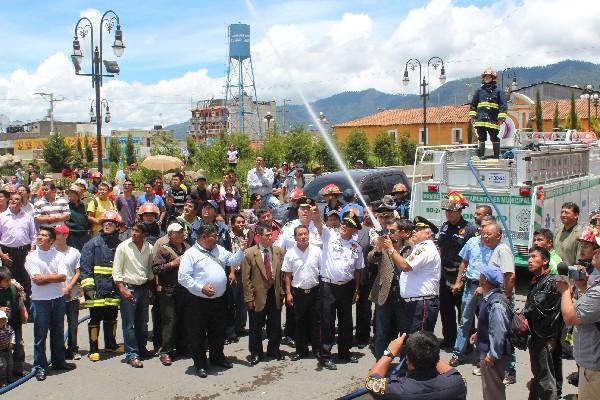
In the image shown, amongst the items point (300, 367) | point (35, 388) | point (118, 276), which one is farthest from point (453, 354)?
point (35, 388)

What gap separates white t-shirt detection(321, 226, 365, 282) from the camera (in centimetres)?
675

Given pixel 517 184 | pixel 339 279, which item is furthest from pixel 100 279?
pixel 517 184

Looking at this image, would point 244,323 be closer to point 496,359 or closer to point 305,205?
point 305,205

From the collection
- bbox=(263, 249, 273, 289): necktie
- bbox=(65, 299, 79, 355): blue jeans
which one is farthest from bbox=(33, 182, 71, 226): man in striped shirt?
bbox=(263, 249, 273, 289): necktie

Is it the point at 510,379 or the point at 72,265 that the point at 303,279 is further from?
the point at 72,265

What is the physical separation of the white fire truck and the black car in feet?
5.11

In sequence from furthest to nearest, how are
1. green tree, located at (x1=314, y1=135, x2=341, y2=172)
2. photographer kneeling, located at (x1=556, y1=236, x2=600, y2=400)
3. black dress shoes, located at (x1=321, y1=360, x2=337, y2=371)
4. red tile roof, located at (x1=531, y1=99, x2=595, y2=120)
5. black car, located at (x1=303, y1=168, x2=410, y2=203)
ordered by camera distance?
red tile roof, located at (x1=531, y1=99, x2=595, y2=120) < green tree, located at (x1=314, y1=135, x2=341, y2=172) < black car, located at (x1=303, y1=168, x2=410, y2=203) < black dress shoes, located at (x1=321, y1=360, x2=337, y2=371) < photographer kneeling, located at (x1=556, y1=236, x2=600, y2=400)

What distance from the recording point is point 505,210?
30.9 feet

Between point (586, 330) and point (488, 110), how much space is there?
22.3 feet

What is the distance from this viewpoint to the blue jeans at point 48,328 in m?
6.58

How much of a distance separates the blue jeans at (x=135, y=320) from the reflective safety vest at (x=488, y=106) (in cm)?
655

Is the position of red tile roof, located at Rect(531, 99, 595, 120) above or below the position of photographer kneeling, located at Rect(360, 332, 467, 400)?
above

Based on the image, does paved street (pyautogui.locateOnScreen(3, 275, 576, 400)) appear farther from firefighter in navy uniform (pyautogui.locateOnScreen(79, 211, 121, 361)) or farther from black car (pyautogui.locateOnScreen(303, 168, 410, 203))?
black car (pyautogui.locateOnScreen(303, 168, 410, 203))

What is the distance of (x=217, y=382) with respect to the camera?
648cm
